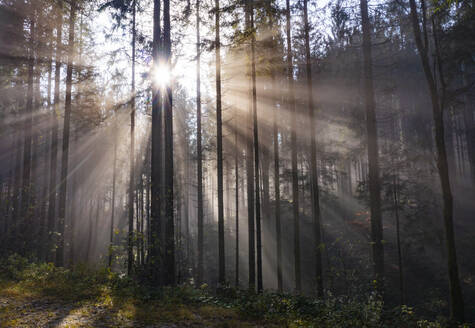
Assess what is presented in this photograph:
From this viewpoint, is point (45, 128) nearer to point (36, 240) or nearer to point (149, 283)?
point (36, 240)

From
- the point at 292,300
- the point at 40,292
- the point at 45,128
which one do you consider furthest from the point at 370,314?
Result: the point at 45,128

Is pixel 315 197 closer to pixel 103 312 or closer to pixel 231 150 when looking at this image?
pixel 103 312

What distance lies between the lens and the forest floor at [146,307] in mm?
5742

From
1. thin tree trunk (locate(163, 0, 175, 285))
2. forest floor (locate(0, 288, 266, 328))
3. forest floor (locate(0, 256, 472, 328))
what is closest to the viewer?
forest floor (locate(0, 288, 266, 328))

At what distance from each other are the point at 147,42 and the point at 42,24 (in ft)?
22.5

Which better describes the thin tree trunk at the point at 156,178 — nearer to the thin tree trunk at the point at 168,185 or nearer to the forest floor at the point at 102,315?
the thin tree trunk at the point at 168,185

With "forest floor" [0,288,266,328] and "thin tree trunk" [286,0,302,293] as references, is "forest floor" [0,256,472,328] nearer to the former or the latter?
"forest floor" [0,288,266,328]

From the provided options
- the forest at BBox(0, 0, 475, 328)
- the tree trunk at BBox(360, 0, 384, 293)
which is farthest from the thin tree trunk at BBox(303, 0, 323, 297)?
the tree trunk at BBox(360, 0, 384, 293)

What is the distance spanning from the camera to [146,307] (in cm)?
676

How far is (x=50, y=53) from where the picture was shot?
14789mm

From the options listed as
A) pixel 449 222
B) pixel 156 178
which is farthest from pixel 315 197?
pixel 156 178

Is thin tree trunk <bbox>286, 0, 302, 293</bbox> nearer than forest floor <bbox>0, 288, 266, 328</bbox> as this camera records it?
No

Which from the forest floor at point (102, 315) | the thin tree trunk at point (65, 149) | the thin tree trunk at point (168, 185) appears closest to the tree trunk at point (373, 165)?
the forest floor at point (102, 315)

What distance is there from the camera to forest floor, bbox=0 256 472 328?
5742 mm
